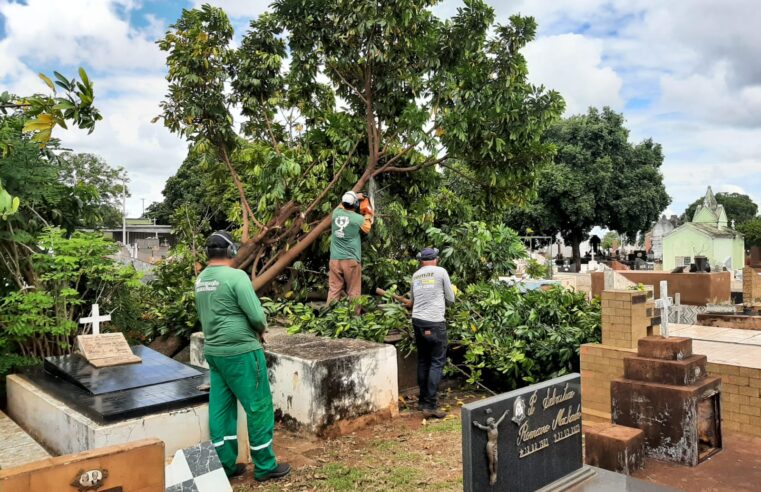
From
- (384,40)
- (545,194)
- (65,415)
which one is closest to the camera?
(65,415)

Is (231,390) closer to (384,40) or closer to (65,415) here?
(65,415)

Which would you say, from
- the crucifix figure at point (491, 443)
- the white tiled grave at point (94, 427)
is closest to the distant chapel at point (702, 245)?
the crucifix figure at point (491, 443)

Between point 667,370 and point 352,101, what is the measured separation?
6780 mm

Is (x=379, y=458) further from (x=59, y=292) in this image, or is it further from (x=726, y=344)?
(x=726, y=344)

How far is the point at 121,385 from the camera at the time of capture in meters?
4.45

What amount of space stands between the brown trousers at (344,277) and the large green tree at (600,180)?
Result: 27.5 m

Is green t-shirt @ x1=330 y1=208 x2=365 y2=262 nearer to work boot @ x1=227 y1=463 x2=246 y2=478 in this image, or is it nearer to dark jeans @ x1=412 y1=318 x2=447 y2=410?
dark jeans @ x1=412 y1=318 x2=447 y2=410

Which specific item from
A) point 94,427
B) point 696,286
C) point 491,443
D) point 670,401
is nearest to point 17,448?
point 94,427

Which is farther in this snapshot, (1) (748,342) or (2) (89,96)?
(1) (748,342)

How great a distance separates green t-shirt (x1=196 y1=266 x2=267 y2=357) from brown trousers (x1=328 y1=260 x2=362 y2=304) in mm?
3509

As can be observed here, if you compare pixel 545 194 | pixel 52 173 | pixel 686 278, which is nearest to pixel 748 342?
pixel 52 173

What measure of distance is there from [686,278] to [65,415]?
47.8ft

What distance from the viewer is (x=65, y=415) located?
408 centimetres

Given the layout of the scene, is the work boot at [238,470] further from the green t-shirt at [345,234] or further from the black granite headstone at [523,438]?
the green t-shirt at [345,234]
